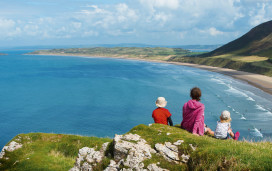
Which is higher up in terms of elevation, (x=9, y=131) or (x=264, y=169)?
(x=264, y=169)

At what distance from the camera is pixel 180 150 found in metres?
9.88

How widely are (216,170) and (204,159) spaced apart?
2.08 ft

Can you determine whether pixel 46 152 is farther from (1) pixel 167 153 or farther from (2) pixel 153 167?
(1) pixel 167 153

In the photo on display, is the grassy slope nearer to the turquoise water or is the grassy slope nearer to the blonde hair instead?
the blonde hair

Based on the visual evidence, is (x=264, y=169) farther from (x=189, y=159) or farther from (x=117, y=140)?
(x=117, y=140)

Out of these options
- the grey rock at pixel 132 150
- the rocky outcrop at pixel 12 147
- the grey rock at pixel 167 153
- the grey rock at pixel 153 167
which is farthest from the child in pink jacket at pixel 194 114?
the rocky outcrop at pixel 12 147

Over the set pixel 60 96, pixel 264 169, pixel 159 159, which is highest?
pixel 264 169

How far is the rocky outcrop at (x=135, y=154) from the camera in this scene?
9.58 meters

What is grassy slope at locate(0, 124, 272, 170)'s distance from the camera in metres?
8.31

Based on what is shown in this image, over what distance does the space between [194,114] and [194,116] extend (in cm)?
12

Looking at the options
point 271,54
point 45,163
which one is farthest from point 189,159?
point 271,54

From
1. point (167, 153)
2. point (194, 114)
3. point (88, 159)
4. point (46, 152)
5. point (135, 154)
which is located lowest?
point (46, 152)

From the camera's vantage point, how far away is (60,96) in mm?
83875

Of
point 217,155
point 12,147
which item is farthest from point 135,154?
point 12,147
